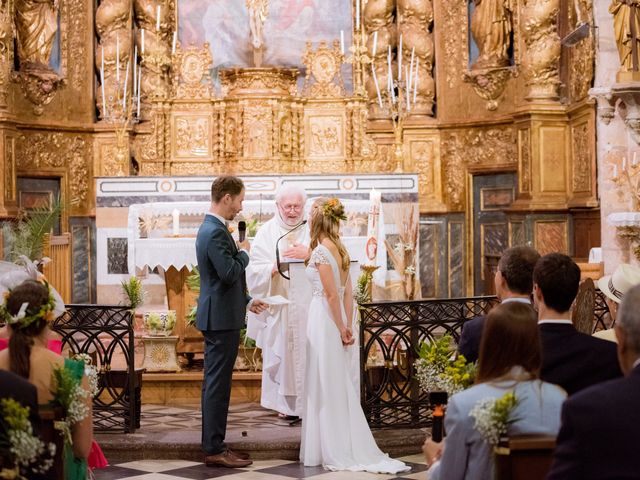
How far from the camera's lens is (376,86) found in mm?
14625

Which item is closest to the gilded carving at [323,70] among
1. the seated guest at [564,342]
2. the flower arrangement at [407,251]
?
the flower arrangement at [407,251]

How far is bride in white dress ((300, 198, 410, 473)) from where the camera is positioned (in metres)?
6.89

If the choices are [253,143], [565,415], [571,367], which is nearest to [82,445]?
[571,367]

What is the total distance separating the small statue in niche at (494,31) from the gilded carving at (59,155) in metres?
5.36

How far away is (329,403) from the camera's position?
6.94 m

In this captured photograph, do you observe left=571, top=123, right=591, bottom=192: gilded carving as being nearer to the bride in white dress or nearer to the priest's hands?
the priest's hands

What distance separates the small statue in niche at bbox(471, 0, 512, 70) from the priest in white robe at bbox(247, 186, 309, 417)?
666 cm

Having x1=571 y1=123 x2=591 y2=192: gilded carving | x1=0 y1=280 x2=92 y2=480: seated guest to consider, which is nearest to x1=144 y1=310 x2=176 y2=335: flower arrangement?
x1=0 y1=280 x2=92 y2=480: seated guest

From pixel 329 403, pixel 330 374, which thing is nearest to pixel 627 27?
pixel 330 374

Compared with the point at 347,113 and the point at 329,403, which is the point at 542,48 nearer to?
the point at 347,113

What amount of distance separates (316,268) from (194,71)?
7566 millimetres

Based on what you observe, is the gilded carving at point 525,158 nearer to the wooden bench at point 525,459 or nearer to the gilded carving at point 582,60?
the gilded carving at point 582,60

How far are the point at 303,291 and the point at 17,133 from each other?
730 centimetres

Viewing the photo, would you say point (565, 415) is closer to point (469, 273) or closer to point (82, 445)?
point (82, 445)
